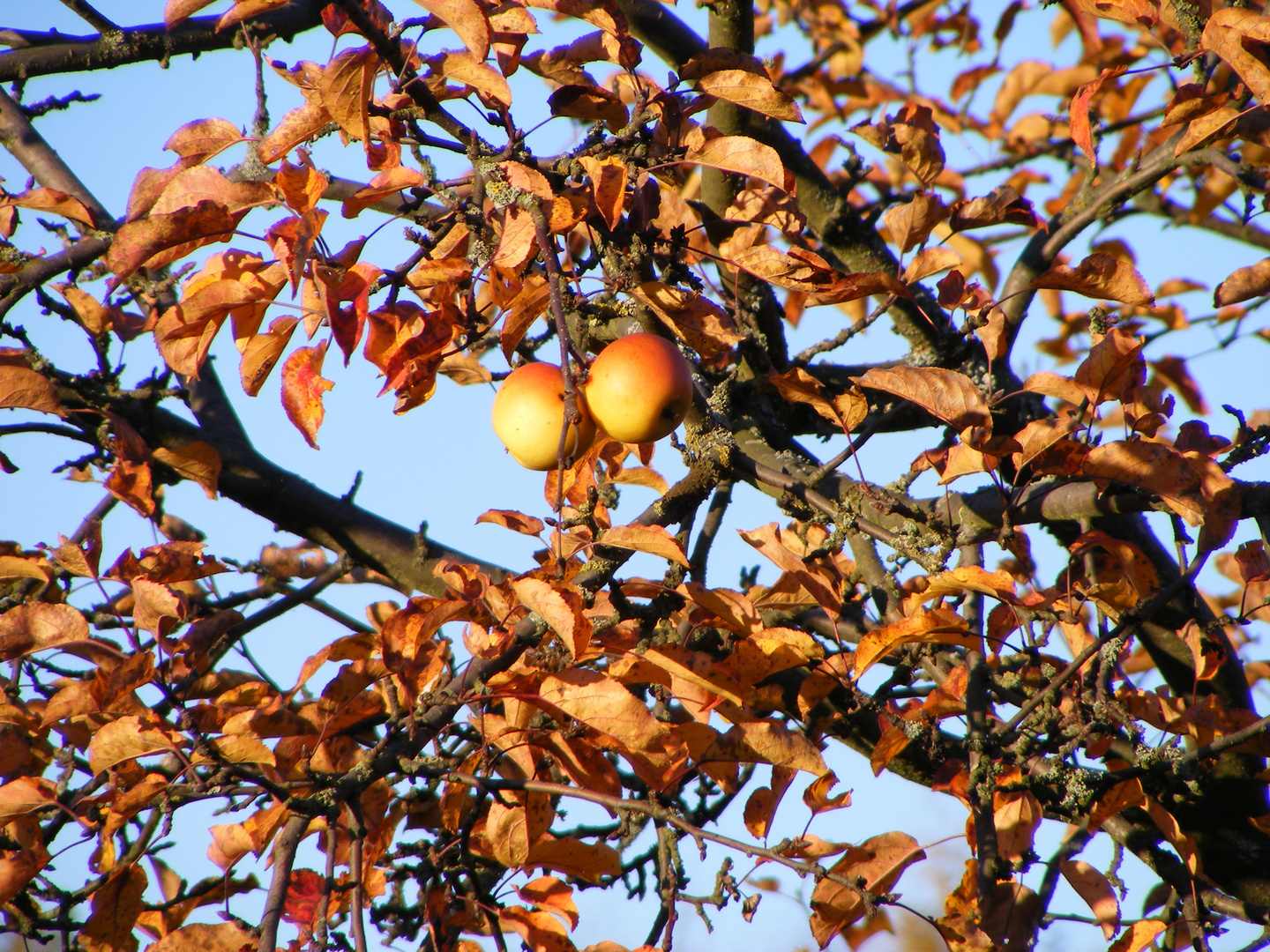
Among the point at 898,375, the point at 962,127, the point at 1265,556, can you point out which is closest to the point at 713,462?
the point at 898,375

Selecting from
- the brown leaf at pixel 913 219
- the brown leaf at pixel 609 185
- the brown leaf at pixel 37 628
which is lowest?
the brown leaf at pixel 37 628

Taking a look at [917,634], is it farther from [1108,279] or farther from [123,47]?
[123,47]

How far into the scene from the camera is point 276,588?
2.66 m

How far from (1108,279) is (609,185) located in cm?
95

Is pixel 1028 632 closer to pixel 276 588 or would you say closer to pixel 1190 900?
pixel 1190 900

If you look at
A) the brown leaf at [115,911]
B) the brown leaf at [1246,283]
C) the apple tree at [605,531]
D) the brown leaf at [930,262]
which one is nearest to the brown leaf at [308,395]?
the apple tree at [605,531]

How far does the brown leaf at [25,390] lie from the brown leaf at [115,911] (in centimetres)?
93

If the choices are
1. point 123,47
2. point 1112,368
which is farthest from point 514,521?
point 123,47

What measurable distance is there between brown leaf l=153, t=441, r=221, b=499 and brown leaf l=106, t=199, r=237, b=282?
77 cm

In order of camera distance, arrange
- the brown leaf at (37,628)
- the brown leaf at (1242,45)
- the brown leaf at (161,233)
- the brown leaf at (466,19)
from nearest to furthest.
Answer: the brown leaf at (466,19) < the brown leaf at (161,233) < the brown leaf at (1242,45) < the brown leaf at (37,628)

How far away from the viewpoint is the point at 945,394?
5.28ft

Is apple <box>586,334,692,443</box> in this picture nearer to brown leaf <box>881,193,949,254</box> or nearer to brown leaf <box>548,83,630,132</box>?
brown leaf <box>548,83,630,132</box>

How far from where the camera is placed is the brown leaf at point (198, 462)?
204 centimetres

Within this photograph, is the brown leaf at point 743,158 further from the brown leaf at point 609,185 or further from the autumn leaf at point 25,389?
the autumn leaf at point 25,389
